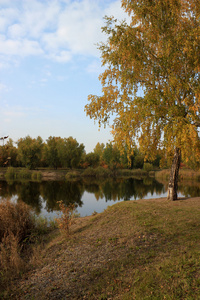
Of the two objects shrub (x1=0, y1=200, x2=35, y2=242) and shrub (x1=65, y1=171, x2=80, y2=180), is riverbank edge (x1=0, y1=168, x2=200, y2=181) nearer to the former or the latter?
shrub (x1=65, y1=171, x2=80, y2=180)

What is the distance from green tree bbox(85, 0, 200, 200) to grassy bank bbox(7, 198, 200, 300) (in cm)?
309

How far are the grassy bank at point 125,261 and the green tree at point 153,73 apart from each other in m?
3.09

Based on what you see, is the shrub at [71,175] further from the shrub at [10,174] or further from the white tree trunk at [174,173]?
the white tree trunk at [174,173]

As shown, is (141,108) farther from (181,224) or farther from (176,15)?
(176,15)

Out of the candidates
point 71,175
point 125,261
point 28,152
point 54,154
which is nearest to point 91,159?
point 54,154

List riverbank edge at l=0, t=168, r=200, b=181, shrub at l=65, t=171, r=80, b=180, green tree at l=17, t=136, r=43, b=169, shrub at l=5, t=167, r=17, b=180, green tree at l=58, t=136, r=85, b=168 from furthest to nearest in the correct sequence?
green tree at l=58, t=136, r=85, b=168 < green tree at l=17, t=136, r=43, b=169 < shrub at l=65, t=171, r=80, b=180 < shrub at l=5, t=167, r=17, b=180 < riverbank edge at l=0, t=168, r=200, b=181

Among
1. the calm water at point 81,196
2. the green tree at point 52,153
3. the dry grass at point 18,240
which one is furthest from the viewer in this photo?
the green tree at point 52,153

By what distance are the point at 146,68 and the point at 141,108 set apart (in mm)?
3357

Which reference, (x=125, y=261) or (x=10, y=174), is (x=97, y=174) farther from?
(x=125, y=261)

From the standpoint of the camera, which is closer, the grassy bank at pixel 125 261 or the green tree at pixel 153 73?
the grassy bank at pixel 125 261

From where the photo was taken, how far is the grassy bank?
4777mm

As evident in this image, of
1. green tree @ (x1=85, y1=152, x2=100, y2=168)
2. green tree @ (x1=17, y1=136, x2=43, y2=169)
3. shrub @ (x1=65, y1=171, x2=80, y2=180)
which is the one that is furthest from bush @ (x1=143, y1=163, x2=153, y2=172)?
green tree @ (x1=17, y1=136, x2=43, y2=169)

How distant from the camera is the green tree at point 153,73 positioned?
9.28 meters

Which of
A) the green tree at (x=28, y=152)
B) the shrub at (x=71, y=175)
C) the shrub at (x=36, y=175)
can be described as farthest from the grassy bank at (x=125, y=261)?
the green tree at (x=28, y=152)
